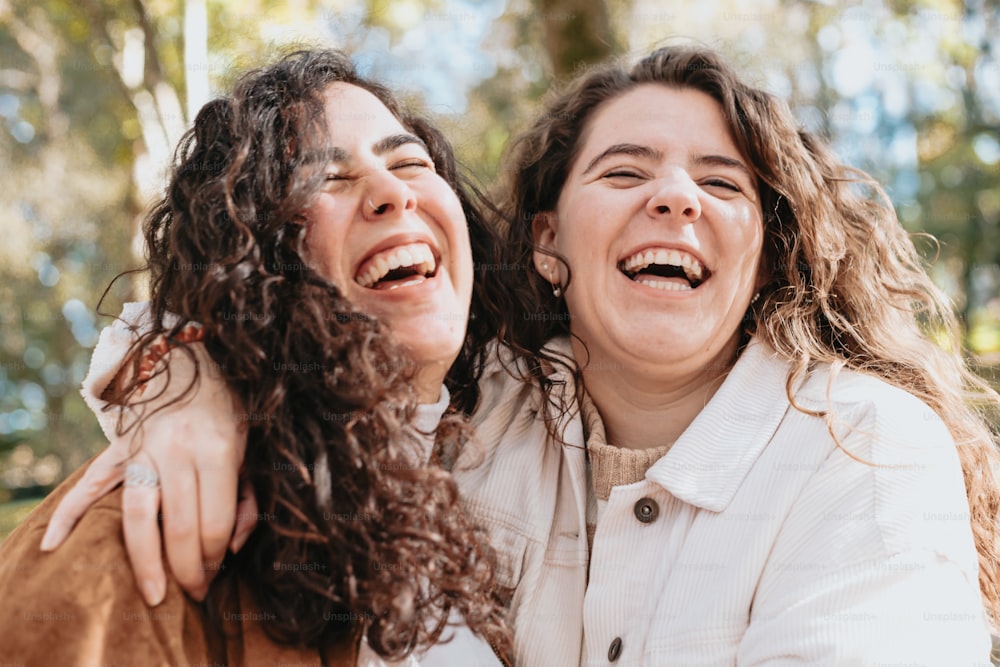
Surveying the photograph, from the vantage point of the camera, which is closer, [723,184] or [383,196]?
[383,196]

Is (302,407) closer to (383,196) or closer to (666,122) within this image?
(383,196)

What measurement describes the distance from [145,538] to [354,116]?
1.26 m

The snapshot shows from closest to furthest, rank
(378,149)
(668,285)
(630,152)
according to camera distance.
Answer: (378,149) → (668,285) → (630,152)

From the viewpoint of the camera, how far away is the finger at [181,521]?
1734 mm

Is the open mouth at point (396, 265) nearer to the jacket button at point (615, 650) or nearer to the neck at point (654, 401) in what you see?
the neck at point (654, 401)

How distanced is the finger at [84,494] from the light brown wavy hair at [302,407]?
0.14 m

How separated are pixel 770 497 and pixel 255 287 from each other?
1.38m

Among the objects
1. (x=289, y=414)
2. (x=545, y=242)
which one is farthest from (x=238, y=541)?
(x=545, y=242)

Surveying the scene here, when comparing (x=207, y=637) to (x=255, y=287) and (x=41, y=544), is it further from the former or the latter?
(x=255, y=287)

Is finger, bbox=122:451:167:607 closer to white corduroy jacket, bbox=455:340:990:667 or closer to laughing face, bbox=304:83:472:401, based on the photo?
laughing face, bbox=304:83:472:401

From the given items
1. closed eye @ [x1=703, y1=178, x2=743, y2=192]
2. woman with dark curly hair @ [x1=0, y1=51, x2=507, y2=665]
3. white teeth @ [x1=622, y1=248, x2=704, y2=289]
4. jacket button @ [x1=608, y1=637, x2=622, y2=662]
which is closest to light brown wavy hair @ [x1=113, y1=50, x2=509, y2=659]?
woman with dark curly hair @ [x1=0, y1=51, x2=507, y2=665]

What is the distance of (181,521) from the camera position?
68.1 inches

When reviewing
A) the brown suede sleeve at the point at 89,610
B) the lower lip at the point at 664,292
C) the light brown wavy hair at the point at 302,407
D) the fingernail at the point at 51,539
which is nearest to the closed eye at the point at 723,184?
the lower lip at the point at 664,292

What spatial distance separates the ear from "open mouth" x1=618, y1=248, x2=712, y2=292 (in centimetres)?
33
